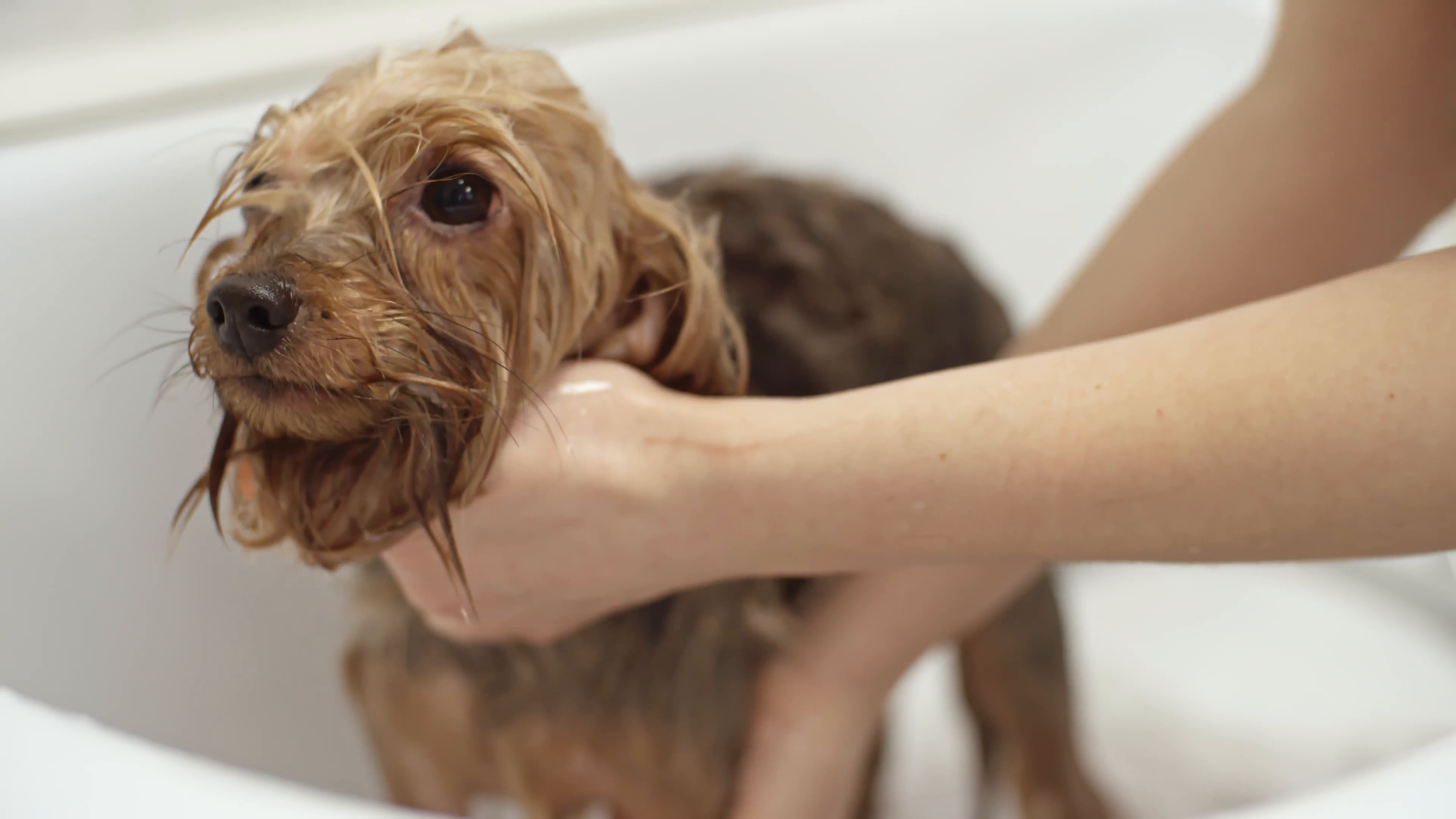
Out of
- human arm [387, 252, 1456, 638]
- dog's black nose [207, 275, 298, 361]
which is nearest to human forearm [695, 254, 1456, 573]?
human arm [387, 252, 1456, 638]

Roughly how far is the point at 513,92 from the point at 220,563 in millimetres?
504

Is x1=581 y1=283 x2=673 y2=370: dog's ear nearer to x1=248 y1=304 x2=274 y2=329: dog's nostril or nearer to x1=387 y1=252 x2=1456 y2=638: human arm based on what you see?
x1=387 y1=252 x2=1456 y2=638: human arm

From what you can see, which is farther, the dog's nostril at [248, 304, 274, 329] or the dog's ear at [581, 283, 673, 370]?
the dog's ear at [581, 283, 673, 370]

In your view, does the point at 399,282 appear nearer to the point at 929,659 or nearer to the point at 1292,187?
the point at 1292,187

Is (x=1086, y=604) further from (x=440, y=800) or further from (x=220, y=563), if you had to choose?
(x=220, y=563)

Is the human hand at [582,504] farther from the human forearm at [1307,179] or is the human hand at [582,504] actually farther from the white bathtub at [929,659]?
the human forearm at [1307,179]

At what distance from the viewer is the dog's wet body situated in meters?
0.51

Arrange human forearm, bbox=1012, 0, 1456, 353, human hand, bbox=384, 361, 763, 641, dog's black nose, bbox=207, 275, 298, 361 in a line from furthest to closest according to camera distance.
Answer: human forearm, bbox=1012, 0, 1456, 353, human hand, bbox=384, 361, 763, 641, dog's black nose, bbox=207, 275, 298, 361

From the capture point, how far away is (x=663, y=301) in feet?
2.12

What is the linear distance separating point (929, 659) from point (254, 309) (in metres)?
1.13

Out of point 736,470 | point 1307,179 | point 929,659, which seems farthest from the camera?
point 929,659

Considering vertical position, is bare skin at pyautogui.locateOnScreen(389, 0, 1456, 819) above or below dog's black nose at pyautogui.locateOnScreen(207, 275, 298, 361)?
below

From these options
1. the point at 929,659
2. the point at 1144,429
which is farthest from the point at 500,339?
the point at 929,659

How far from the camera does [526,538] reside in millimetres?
599
